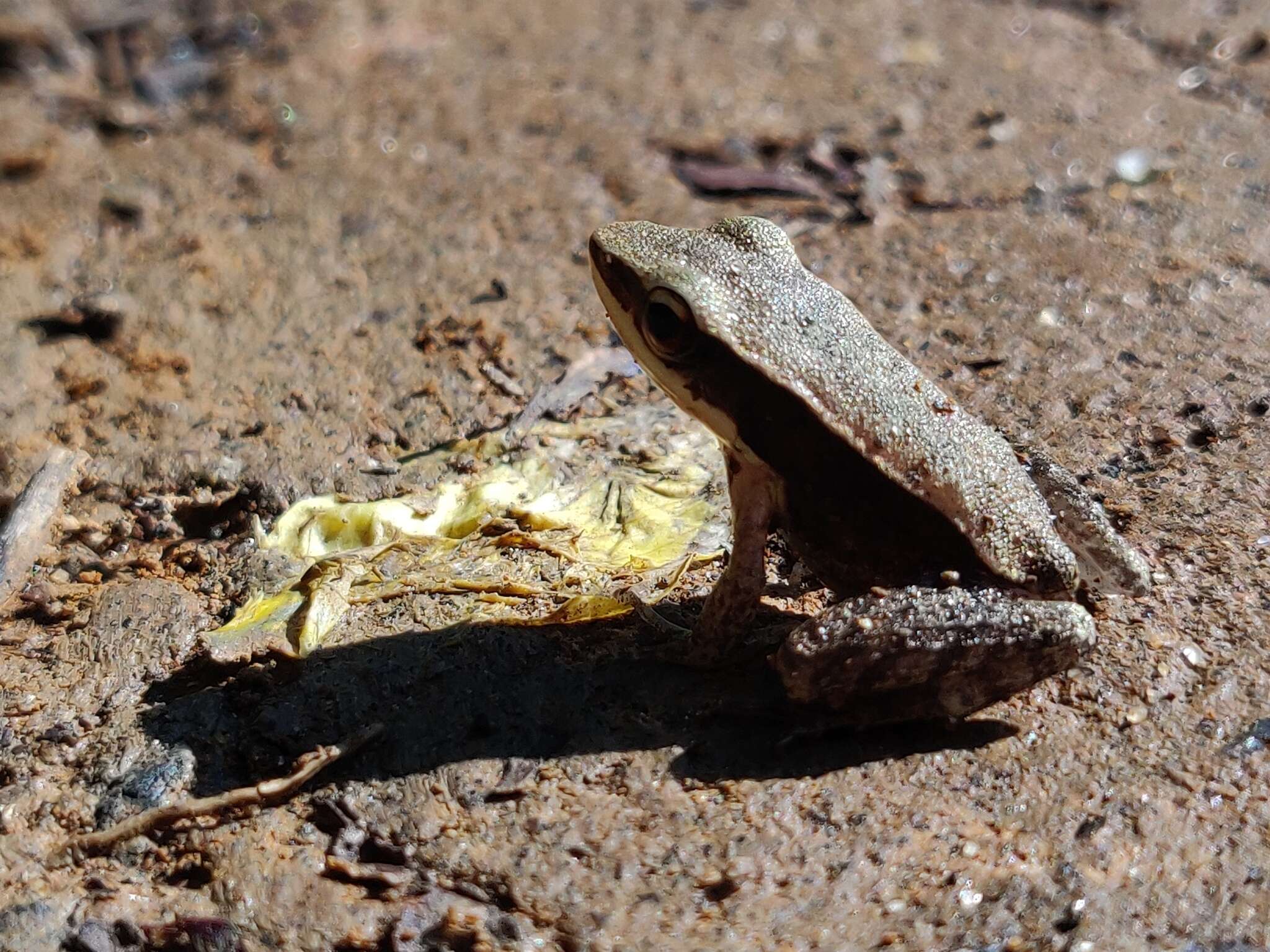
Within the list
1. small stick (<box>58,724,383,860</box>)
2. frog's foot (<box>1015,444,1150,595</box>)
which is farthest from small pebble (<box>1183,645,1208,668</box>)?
small stick (<box>58,724,383,860</box>)

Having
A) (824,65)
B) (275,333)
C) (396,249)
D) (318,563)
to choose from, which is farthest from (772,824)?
(824,65)

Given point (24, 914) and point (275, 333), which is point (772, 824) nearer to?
point (24, 914)

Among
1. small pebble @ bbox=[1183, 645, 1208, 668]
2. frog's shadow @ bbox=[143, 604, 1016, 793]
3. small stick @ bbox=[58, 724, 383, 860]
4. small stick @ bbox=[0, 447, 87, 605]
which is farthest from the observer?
small stick @ bbox=[0, 447, 87, 605]

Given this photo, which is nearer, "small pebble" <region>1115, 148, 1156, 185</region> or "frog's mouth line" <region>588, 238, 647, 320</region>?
"frog's mouth line" <region>588, 238, 647, 320</region>

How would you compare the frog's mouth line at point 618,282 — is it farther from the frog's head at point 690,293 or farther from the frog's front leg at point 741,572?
the frog's front leg at point 741,572

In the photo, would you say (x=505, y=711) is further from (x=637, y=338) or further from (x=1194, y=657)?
(x=1194, y=657)

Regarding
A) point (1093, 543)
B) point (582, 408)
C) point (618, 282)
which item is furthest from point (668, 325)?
point (582, 408)

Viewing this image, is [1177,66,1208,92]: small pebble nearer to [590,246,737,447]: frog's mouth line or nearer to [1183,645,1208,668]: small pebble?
[1183,645,1208,668]: small pebble
